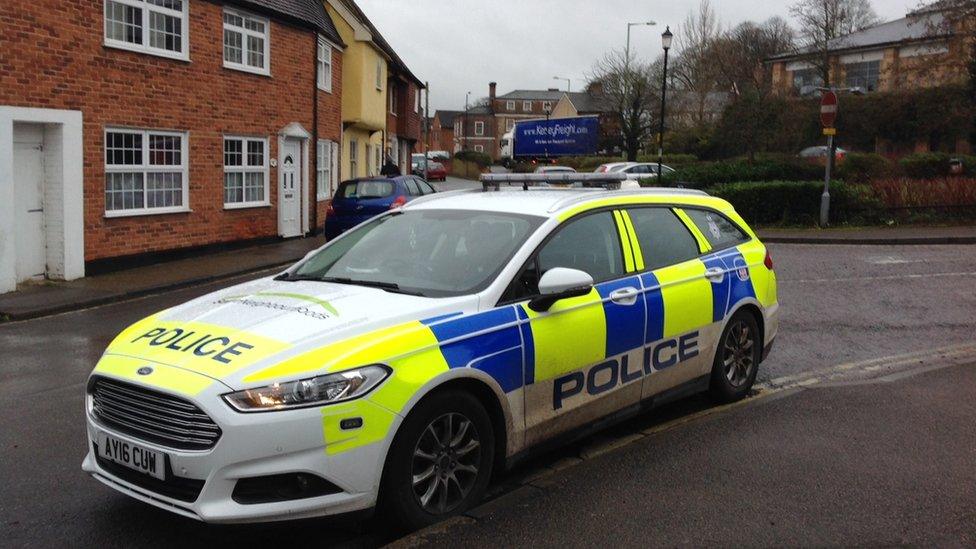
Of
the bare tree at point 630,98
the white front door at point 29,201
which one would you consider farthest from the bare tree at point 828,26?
the white front door at point 29,201

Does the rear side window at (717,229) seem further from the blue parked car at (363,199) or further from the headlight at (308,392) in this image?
the blue parked car at (363,199)

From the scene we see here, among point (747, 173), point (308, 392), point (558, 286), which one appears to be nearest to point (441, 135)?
point (747, 173)

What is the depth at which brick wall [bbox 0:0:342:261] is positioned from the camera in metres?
13.2

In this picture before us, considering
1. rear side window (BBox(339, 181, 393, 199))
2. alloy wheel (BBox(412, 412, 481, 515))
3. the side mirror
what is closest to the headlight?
alloy wheel (BBox(412, 412, 481, 515))

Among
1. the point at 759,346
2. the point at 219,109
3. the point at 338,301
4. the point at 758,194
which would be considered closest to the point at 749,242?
the point at 759,346

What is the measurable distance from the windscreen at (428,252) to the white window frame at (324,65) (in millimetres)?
17919

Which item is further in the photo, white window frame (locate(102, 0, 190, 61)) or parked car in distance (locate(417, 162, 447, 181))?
parked car in distance (locate(417, 162, 447, 181))

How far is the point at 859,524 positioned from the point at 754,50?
2998 inches

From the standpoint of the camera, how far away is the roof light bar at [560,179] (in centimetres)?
615

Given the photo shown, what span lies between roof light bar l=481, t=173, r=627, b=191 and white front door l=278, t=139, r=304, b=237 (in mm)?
14788

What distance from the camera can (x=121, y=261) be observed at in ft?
49.6

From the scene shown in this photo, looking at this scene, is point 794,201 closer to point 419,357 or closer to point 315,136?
point 315,136

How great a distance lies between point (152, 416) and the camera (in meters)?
3.79

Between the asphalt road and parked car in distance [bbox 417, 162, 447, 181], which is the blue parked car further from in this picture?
parked car in distance [bbox 417, 162, 447, 181]
